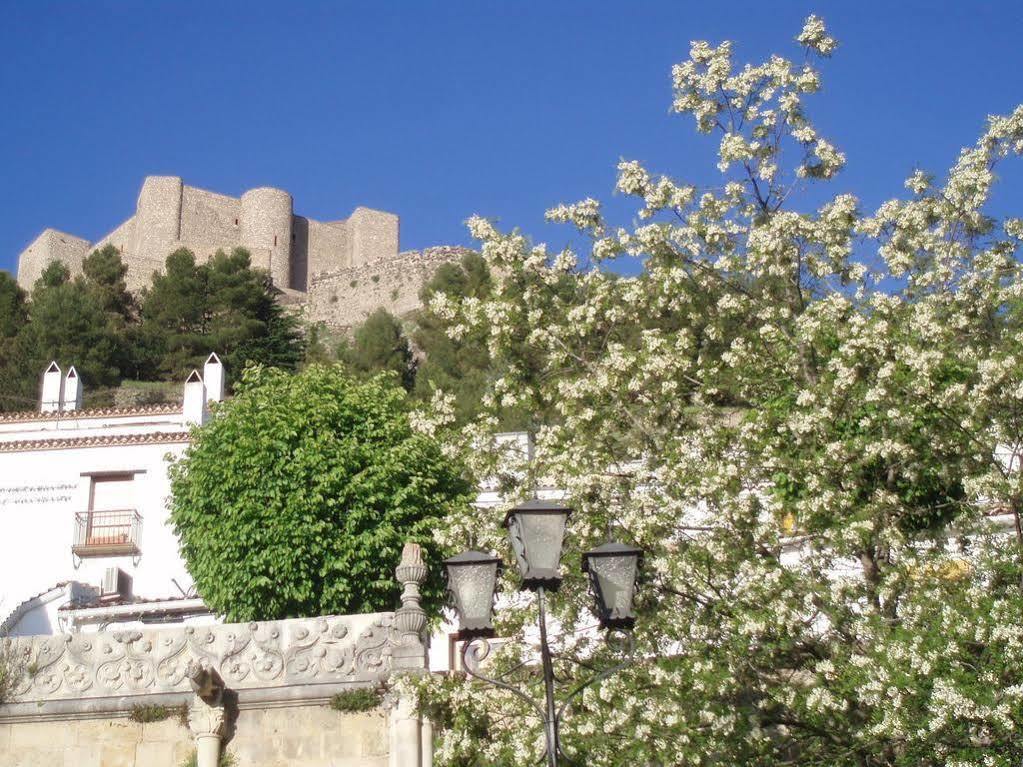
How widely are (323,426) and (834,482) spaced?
37.7 feet

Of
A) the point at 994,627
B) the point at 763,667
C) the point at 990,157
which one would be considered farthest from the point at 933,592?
the point at 990,157

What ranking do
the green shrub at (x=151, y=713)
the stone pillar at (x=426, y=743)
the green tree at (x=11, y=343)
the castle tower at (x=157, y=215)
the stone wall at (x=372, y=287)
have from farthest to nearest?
1. the castle tower at (x=157, y=215)
2. the stone wall at (x=372, y=287)
3. the green tree at (x=11, y=343)
4. the green shrub at (x=151, y=713)
5. the stone pillar at (x=426, y=743)

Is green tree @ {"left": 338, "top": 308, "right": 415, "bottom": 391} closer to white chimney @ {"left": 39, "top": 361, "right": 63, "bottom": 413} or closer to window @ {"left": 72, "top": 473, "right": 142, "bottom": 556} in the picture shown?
white chimney @ {"left": 39, "top": 361, "right": 63, "bottom": 413}

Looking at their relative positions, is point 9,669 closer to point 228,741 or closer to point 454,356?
point 228,741

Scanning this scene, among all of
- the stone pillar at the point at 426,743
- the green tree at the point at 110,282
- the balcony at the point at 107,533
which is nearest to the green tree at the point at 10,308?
the green tree at the point at 110,282

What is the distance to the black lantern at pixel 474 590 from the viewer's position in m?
9.66

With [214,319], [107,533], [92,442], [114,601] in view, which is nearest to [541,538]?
[114,601]

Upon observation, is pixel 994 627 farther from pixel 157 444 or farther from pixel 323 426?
pixel 157 444

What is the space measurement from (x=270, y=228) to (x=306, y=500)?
64.9m

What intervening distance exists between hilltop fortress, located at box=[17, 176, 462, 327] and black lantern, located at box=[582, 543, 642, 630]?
62021mm

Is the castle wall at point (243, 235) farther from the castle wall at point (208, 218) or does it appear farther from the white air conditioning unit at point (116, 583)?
the white air conditioning unit at point (116, 583)

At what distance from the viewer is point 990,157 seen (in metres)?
15.2

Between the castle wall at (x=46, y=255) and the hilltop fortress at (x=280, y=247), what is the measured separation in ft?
0.18

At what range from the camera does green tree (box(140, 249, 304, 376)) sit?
53.1m
